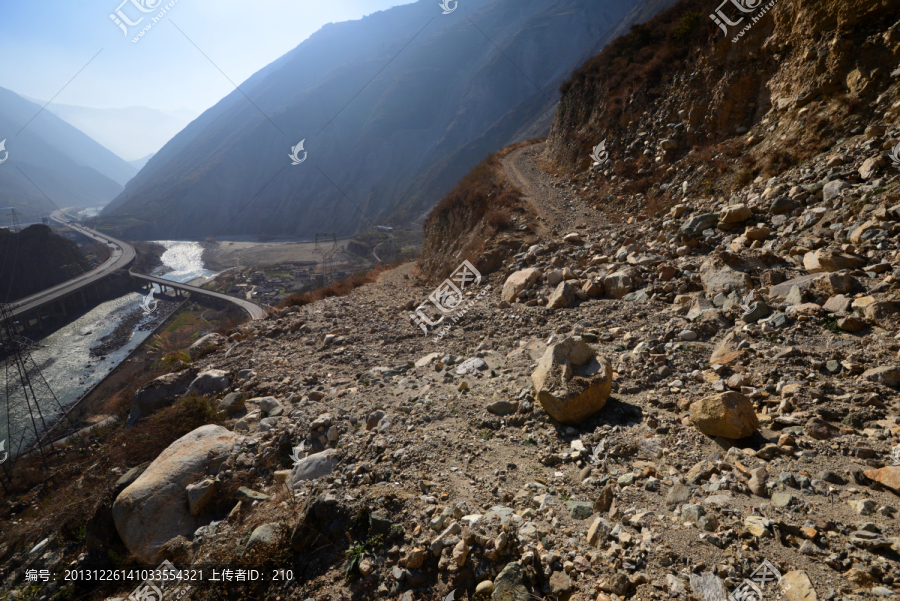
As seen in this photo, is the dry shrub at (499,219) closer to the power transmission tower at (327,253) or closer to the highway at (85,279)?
the power transmission tower at (327,253)

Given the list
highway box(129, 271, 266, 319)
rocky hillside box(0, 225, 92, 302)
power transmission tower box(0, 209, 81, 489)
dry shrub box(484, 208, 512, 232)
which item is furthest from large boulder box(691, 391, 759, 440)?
rocky hillside box(0, 225, 92, 302)

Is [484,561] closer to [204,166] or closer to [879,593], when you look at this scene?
[879,593]

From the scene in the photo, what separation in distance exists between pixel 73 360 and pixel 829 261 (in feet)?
201

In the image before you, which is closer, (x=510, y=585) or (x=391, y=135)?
(x=510, y=585)

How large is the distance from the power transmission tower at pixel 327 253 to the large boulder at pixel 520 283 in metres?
44.7

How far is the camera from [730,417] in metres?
4.21

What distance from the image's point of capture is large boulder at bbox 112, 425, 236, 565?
19.2 feet

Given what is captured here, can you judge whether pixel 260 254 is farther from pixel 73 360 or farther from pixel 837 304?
pixel 837 304

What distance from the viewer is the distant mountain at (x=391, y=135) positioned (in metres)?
103

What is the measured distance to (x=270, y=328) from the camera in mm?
15484

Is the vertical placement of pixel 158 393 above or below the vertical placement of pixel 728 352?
above
